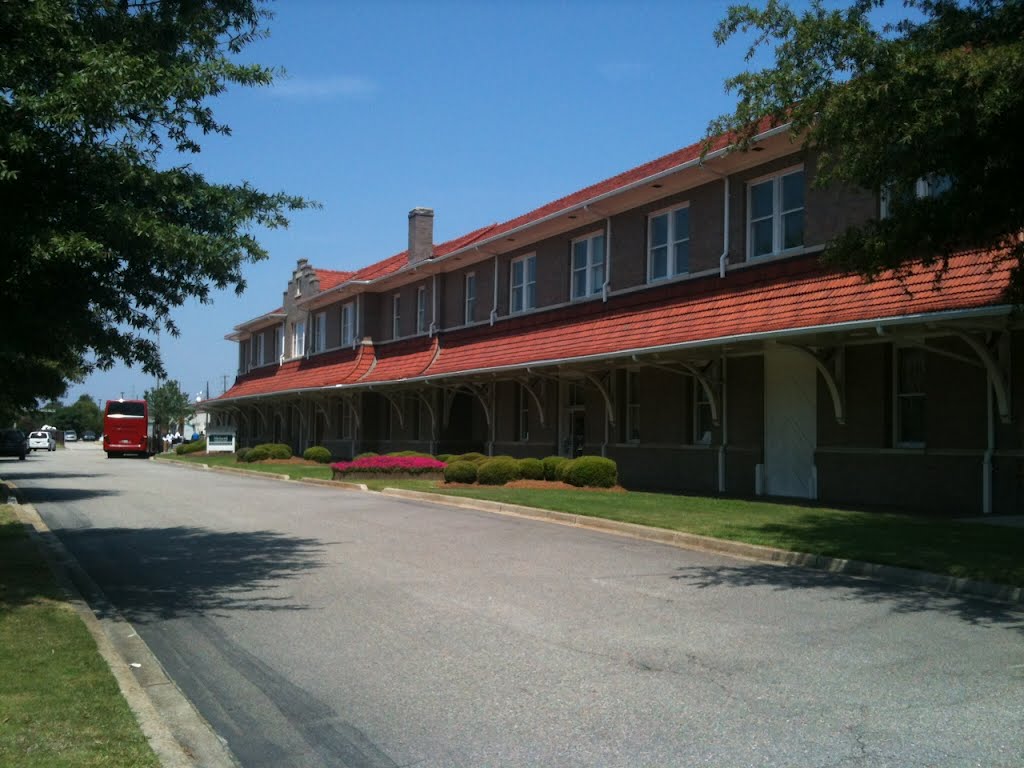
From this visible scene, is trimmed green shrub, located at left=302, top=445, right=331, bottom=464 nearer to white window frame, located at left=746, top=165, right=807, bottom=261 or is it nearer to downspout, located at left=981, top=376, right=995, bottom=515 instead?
white window frame, located at left=746, top=165, right=807, bottom=261

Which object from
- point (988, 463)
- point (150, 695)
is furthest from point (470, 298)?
point (150, 695)

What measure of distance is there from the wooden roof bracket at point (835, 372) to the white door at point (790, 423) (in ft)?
1.81

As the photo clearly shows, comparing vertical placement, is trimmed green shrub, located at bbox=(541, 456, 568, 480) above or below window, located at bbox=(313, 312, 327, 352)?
below

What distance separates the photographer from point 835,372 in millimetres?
19219

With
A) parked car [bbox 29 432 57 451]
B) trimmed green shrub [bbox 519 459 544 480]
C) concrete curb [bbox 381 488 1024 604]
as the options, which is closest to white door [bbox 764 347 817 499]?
trimmed green shrub [bbox 519 459 544 480]

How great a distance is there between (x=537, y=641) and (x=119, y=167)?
18.8ft

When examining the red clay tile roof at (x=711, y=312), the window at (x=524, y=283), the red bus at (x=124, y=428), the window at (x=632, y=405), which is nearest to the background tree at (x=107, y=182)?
the red clay tile roof at (x=711, y=312)

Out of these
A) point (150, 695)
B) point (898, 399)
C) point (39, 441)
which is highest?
point (898, 399)

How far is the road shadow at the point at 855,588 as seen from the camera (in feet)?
29.7

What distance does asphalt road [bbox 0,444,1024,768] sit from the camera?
5480 mm

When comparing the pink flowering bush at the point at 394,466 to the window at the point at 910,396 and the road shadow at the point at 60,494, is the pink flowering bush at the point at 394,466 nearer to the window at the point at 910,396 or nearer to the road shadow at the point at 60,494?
the road shadow at the point at 60,494

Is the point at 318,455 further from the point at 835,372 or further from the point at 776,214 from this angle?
the point at 835,372

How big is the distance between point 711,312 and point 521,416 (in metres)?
10.6

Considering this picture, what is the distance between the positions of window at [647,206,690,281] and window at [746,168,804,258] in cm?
211
